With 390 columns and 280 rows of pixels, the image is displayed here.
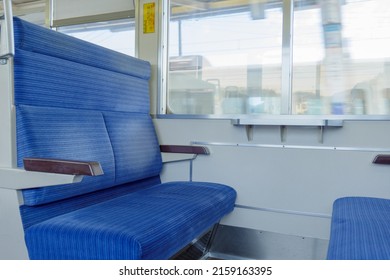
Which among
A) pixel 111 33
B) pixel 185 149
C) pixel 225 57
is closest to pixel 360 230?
pixel 185 149

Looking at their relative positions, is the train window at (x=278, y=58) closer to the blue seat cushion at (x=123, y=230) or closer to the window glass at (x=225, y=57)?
the window glass at (x=225, y=57)

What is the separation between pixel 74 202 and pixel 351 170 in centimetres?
192

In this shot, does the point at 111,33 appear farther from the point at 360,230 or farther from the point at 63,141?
the point at 360,230

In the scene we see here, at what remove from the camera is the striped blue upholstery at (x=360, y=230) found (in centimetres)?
148

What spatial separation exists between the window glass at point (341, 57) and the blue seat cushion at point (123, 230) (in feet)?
4.22

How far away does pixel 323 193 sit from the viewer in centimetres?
280

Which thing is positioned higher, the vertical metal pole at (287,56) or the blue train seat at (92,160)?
the vertical metal pole at (287,56)

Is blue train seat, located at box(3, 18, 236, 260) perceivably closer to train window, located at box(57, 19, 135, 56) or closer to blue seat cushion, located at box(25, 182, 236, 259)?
blue seat cushion, located at box(25, 182, 236, 259)

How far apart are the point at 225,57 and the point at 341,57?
92 cm

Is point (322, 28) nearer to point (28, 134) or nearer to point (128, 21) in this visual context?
point (128, 21)

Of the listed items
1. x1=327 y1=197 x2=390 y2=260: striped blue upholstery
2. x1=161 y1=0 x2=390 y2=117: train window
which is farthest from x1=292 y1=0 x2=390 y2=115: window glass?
x1=327 y1=197 x2=390 y2=260: striped blue upholstery

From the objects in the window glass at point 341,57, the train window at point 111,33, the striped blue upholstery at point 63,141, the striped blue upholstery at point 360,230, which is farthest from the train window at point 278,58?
the striped blue upholstery at point 63,141
